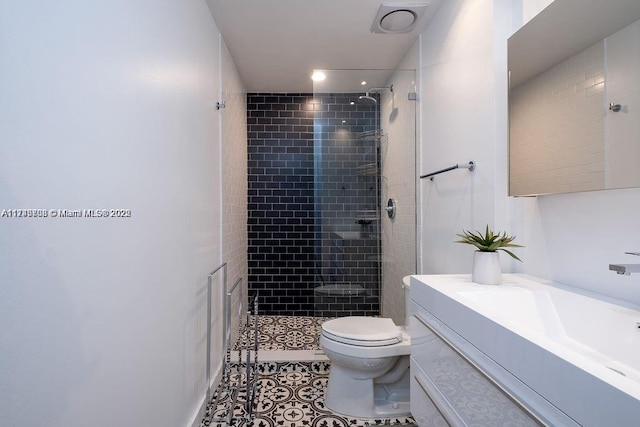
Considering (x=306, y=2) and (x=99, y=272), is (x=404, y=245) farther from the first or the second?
(x=99, y=272)

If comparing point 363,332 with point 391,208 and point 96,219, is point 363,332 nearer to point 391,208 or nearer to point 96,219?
point 391,208

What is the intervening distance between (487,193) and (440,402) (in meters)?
0.97

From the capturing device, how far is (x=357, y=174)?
286cm

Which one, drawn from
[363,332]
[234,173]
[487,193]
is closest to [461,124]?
[487,193]

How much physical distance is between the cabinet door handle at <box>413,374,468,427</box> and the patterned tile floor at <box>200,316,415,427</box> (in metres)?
0.89

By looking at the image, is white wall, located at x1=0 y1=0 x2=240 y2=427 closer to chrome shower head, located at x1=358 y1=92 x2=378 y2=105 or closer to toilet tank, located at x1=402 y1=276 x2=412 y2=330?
toilet tank, located at x1=402 y1=276 x2=412 y2=330

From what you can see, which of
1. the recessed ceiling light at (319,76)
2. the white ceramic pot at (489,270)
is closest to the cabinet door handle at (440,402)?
the white ceramic pot at (489,270)

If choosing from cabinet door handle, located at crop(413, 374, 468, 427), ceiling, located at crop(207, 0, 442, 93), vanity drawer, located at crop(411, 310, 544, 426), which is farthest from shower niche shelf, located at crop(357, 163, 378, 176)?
cabinet door handle, located at crop(413, 374, 468, 427)

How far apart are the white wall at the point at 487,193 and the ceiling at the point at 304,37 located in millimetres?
411

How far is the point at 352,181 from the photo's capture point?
287 centimetres

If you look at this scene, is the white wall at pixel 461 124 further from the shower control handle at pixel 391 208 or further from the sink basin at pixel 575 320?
the sink basin at pixel 575 320

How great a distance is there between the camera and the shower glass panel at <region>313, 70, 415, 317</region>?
2.80 metres

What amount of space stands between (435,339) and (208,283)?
1.43m

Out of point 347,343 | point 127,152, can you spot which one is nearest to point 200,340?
point 347,343
